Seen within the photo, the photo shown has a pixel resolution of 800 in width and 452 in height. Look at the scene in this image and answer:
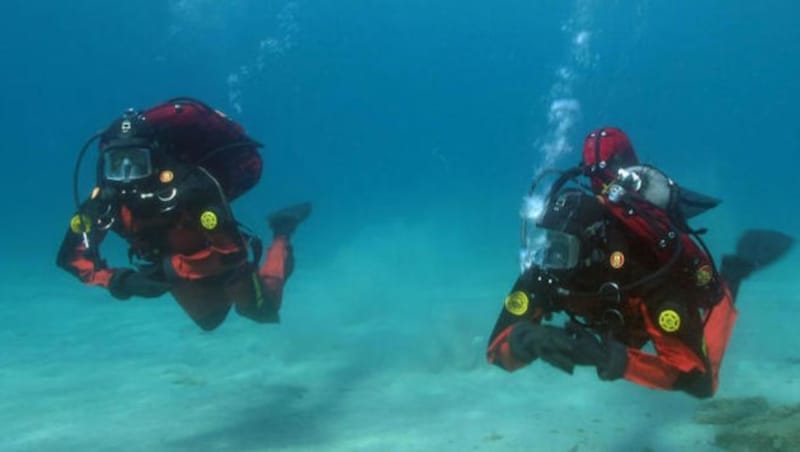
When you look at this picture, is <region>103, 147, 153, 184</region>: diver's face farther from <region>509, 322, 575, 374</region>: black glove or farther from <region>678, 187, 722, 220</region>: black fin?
<region>678, 187, 722, 220</region>: black fin

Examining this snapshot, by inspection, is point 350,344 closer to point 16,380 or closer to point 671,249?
point 16,380

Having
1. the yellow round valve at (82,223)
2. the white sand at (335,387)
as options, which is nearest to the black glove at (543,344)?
the white sand at (335,387)

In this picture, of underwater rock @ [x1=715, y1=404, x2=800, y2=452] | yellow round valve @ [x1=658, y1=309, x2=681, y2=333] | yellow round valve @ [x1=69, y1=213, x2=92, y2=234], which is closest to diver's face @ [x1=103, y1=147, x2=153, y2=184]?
yellow round valve @ [x1=69, y1=213, x2=92, y2=234]

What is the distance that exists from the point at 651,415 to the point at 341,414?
3.28m

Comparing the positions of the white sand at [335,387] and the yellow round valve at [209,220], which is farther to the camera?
the white sand at [335,387]

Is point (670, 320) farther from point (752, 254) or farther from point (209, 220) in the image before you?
point (209, 220)

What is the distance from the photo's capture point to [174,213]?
229 inches

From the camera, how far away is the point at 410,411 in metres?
7.83

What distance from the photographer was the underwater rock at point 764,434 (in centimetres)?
597

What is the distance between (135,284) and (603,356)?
374cm

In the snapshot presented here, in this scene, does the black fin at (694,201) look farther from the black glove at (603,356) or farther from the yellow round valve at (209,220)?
the yellow round valve at (209,220)

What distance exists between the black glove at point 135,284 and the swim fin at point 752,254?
4564 millimetres

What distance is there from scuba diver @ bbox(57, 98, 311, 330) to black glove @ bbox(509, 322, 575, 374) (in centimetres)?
293

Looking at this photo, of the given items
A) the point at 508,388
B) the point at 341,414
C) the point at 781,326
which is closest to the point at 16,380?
the point at 341,414
